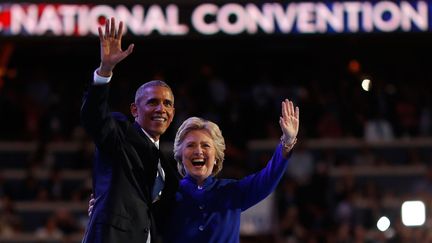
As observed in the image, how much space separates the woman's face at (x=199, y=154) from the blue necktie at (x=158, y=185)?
0.13m

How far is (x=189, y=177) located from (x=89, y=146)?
9314mm

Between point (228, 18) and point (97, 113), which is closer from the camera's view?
point (97, 113)

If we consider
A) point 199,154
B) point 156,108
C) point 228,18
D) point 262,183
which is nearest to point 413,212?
point 228,18

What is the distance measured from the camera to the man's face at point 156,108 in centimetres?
473

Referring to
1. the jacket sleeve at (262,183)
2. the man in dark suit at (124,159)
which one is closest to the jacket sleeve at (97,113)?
the man in dark suit at (124,159)

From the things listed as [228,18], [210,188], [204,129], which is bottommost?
[210,188]

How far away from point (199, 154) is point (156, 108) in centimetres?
29

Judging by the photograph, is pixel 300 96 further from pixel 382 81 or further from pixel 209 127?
pixel 209 127

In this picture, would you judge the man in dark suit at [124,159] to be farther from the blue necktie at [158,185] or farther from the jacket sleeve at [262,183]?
the jacket sleeve at [262,183]

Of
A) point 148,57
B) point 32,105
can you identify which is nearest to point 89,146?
point 32,105

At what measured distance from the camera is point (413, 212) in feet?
29.1

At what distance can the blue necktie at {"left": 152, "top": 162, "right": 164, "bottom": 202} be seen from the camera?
4778mm

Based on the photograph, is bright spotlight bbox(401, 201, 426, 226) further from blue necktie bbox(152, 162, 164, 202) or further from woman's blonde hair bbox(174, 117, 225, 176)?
blue necktie bbox(152, 162, 164, 202)

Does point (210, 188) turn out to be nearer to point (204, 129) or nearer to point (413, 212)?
point (204, 129)
